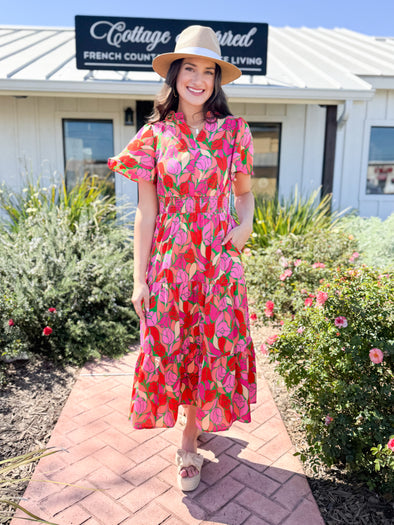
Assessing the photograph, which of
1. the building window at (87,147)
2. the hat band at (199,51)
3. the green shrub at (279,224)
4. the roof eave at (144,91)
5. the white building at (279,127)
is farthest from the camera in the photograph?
the building window at (87,147)

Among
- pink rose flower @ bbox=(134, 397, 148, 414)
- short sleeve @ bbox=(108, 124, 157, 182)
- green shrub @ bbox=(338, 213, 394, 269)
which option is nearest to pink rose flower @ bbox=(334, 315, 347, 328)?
pink rose flower @ bbox=(134, 397, 148, 414)

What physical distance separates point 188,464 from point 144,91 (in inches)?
189

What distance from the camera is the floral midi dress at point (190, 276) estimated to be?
71.9 inches

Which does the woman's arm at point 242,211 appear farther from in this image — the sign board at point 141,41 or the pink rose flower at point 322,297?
the sign board at point 141,41

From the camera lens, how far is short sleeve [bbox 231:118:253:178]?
6.21ft

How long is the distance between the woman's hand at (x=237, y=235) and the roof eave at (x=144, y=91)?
423 cm

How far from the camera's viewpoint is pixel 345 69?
6652 mm

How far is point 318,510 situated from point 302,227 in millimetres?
3716

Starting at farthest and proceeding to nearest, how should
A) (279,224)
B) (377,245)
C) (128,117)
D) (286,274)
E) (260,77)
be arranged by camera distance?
(128,117) < (260,77) < (279,224) < (377,245) < (286,274)

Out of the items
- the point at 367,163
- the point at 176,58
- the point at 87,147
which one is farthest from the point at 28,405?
the point at 367,163

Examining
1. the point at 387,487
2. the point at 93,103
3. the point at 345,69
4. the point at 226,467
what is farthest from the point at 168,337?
the point at 345,69

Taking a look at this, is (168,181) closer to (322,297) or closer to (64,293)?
(322,297)

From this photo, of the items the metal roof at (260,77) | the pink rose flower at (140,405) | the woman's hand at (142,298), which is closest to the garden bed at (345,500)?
the pink rose flower at (140,405)

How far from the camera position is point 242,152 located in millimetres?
1916
